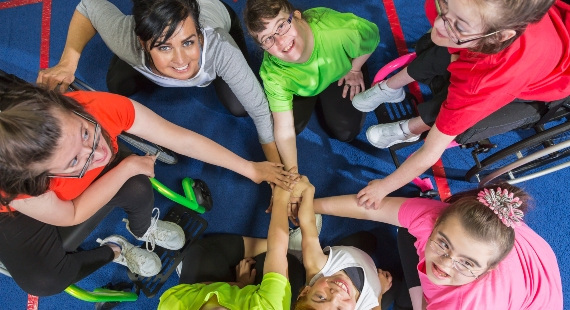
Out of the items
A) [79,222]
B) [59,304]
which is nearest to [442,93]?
[79,222]

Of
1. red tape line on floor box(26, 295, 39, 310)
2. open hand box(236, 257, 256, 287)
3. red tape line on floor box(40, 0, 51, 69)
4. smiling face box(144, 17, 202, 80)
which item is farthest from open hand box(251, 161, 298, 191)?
red tape line on floor box(40, 0, 51, 69)

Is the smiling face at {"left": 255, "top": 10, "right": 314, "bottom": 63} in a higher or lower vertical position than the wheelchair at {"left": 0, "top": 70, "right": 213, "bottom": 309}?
higher

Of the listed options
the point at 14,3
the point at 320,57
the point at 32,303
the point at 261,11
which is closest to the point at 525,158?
the point at 320,57

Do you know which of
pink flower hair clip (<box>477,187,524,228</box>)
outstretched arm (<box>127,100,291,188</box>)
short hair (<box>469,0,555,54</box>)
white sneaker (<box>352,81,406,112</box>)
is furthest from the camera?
white sneaker (<box>352,81,406,112</box>)

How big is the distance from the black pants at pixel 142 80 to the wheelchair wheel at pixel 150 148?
1.29 ft

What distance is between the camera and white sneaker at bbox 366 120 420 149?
6.51 ft

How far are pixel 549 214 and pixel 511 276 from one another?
80cm

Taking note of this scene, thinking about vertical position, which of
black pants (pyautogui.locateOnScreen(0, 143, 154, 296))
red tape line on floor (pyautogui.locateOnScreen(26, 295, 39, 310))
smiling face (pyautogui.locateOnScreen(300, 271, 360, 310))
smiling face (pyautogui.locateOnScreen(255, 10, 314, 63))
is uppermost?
smiling face (pyautogui.locateOnScreen(255, 10, 314, 63))

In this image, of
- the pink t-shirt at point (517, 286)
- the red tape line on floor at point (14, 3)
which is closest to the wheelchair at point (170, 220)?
the pink t-shirt at point (517, 286)

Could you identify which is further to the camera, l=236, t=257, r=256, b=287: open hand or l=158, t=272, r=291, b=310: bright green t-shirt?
l=236, t=257, r=256, b=287: open hand

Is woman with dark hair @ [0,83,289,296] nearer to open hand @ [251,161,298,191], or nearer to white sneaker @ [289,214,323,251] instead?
open hand @ [251,161,298,191]

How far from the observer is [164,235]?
191 centimetres

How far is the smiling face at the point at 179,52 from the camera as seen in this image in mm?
1479

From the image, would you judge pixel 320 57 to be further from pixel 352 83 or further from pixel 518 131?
pixel 518 131
